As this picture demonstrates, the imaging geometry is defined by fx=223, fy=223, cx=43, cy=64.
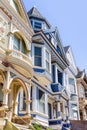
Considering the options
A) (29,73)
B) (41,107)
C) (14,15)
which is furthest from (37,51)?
(41,107)

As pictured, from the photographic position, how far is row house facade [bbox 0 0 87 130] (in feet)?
45.4

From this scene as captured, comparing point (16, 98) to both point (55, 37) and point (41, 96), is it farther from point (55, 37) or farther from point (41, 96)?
point (55, 37)

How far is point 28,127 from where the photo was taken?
13.3 m

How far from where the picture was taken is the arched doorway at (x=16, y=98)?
598 inches

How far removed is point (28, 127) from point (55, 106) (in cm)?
1026

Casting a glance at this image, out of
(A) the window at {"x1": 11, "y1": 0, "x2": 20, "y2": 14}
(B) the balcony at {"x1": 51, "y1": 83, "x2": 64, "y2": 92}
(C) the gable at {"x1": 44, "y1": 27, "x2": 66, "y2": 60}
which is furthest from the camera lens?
(C) the gable at {"x1": 44, "y1": 27, "x2": 66, "y2": 60}

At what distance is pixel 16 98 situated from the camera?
1589cm

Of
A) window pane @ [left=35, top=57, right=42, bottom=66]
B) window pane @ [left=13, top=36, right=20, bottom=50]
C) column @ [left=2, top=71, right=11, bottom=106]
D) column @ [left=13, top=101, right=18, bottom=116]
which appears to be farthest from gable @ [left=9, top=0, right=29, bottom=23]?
column @ [left=13, top=101, right=18, bottom=116]

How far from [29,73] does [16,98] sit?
210 cm

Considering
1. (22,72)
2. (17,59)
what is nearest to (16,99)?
(22,72)

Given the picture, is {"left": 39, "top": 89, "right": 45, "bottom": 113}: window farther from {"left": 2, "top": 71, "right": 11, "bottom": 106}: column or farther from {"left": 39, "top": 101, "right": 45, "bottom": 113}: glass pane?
{"left": 2, "top": 71, "right": 11, "bottom": 106}: column

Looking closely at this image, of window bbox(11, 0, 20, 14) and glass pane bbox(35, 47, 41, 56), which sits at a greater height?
window bbox(11, 0, 20, 14)

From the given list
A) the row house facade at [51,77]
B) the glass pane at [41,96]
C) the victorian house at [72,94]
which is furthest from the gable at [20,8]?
the victorian house at [72,94]

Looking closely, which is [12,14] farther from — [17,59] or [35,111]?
[35,111]
